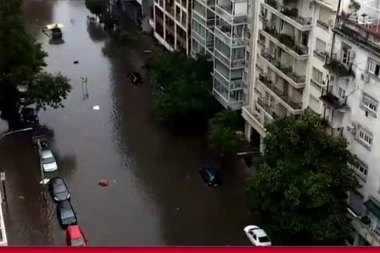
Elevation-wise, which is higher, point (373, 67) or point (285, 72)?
point (373, 67)

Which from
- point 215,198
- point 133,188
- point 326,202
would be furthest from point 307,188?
point 133,188

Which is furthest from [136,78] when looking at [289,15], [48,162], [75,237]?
[75,237]

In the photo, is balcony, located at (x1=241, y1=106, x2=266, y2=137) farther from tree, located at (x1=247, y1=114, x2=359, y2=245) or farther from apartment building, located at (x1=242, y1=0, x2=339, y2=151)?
tree, located at (x1=247, y1=114, x2=359, y2=245)

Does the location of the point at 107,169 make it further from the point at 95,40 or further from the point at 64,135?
the point at 95,40

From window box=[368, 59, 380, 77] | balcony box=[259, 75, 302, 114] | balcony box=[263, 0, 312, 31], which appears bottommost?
balcony box=[259, 75, 302, 114]

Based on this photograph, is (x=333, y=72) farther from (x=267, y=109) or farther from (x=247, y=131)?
(x=247, y=131)

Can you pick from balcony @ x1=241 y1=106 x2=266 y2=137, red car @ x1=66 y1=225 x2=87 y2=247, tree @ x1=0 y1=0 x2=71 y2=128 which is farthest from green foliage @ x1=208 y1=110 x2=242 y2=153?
tree @ x1=0 y1=0 x2=71 y2=128
